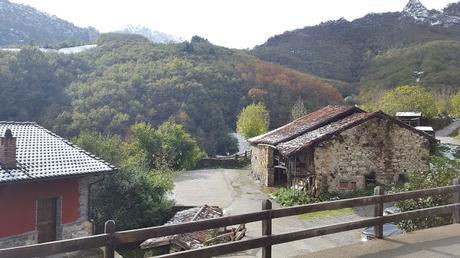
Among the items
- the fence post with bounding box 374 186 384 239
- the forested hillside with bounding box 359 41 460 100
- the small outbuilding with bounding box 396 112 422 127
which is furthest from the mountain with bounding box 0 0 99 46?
the fence post with bounding box 374 186 384 239

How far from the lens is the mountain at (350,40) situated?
116000 millimetres

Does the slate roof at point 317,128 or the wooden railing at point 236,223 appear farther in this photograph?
the slate roof at point 317,128

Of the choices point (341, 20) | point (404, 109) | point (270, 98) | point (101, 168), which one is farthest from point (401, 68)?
point (101, 168)

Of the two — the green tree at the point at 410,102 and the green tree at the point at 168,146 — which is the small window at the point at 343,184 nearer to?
the green tree at the point at 168,146

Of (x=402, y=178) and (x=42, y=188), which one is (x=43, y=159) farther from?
(x=402, y=178)

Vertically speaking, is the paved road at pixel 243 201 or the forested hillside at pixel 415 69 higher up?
the forested hillside at pixel 415 69

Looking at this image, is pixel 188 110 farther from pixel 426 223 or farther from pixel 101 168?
pixel 426 223

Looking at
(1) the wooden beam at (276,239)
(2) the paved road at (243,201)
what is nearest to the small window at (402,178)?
(2) the paved road at (243,201)

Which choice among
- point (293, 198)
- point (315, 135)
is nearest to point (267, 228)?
point (293, 198)

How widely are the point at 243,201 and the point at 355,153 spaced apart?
7.31m

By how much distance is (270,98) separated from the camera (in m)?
80.8

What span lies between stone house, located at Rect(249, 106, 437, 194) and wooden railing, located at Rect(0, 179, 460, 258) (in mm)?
17152

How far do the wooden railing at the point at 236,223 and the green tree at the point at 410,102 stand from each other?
4173 cm

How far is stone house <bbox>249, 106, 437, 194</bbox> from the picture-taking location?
2584 cm
